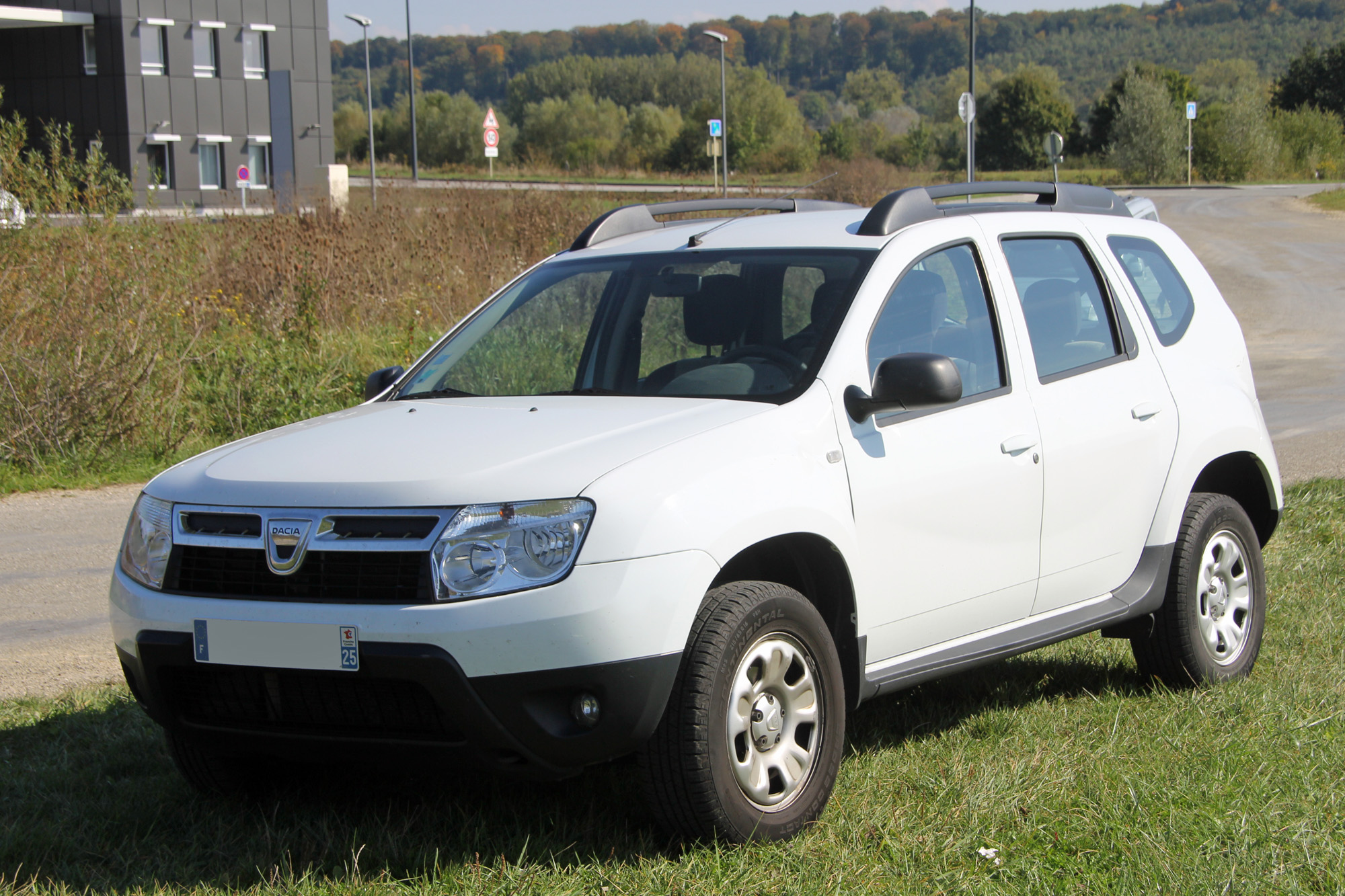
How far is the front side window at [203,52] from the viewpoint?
181 feet

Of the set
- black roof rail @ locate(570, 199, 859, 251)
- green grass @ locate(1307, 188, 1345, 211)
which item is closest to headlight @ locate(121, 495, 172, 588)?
black roof rail @ locate(570, 199, 859, 251)

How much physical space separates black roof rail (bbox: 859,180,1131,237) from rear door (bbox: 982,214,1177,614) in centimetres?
14

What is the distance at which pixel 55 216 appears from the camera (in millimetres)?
11078

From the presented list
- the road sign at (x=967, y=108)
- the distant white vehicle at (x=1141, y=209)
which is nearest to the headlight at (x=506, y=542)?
the distant white vehicle at (x=1141, y=209)

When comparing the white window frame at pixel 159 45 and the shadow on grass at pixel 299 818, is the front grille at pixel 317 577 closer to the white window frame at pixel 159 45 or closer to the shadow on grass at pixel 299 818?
the shadow on grass at pixel 299 818

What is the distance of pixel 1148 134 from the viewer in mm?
61969

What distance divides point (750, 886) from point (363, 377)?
9.62 m

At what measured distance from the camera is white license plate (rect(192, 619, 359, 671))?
336 cm

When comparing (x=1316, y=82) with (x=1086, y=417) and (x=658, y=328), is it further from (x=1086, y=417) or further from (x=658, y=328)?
(x=658, y=328)

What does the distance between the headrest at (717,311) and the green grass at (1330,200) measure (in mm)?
44438

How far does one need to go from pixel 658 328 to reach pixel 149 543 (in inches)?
71.3

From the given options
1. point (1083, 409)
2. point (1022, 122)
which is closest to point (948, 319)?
point (1083, 409)

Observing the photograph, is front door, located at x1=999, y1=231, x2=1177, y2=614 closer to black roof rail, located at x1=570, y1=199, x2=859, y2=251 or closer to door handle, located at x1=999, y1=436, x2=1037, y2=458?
door handle, located at x1=999, y1=436, x2=1037, y2=458

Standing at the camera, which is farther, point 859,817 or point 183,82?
point 183,82
